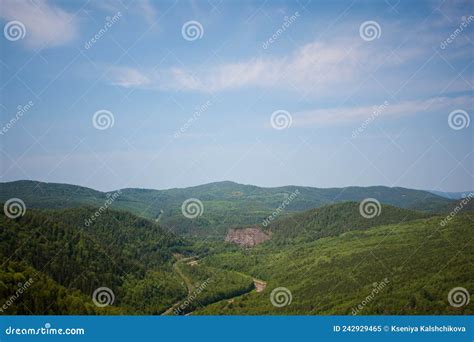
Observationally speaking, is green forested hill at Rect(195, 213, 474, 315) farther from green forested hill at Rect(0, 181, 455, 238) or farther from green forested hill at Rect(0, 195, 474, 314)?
green forested hill at Rect(0, 181, 455, 238)

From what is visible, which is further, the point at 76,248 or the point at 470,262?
the point at 76,248

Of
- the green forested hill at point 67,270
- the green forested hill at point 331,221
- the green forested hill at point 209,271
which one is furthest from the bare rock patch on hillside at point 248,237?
the green forested hill at point 67,270

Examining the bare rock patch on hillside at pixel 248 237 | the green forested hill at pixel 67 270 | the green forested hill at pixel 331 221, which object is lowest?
the green forested hill at pixel 67 270

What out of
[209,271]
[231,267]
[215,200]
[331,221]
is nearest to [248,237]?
[331,221]


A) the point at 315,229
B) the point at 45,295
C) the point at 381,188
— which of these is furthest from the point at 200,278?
the point at 381,188

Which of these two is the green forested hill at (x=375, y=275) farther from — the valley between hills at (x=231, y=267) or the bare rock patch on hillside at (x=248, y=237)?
the bare rock patch on hillside at (x=248, y=237)
